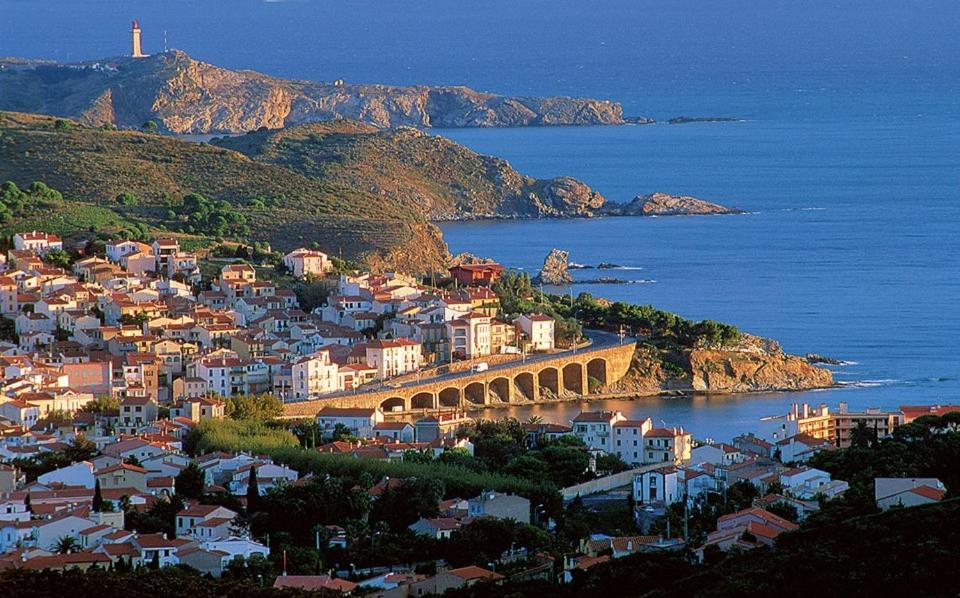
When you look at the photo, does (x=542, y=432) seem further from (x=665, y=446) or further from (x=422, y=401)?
(x=422, y=401)

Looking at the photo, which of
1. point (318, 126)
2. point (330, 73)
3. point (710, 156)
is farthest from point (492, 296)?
point (330, 73)

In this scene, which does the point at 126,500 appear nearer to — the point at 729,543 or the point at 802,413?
the point at 729,543

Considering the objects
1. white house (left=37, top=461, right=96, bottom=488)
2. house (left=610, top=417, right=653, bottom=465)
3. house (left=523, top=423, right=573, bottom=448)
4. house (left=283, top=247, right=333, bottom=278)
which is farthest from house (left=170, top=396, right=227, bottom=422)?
house (left=283, top=247, right=333, bottom=278)

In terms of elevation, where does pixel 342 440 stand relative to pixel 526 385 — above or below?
below

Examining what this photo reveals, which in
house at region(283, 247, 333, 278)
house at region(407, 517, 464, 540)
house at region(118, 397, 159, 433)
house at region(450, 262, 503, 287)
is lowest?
house at region(407, 517, 464, 540)

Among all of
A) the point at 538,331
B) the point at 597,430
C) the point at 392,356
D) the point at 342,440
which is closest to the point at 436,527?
the point at 342,440

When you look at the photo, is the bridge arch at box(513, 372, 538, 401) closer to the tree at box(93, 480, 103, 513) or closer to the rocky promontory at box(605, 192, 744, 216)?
the tree at box(93, 480, 103, 513)
